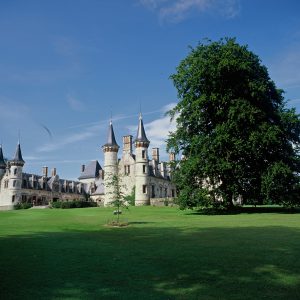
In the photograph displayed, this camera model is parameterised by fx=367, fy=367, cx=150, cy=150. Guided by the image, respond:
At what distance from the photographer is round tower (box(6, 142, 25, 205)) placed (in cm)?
7231

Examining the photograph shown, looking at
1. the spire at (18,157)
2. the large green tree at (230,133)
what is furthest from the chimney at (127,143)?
the large green tree at (230,133)

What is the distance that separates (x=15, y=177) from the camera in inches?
2854

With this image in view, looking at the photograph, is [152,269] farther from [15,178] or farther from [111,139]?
[15,178]

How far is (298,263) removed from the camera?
9133 millimetres

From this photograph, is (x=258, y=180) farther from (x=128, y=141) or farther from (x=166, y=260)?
(x=128, y=141)

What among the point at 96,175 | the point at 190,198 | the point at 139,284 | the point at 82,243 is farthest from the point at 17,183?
the point at 139,284

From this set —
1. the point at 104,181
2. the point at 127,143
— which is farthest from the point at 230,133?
the point at 104,181

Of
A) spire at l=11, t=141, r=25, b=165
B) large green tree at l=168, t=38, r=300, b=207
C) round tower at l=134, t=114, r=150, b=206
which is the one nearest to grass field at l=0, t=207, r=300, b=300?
large green tree at l=168, t=38, r=300, b=207

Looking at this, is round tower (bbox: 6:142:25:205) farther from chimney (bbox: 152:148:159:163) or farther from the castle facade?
chimney (bbox: 152:148:159:163)

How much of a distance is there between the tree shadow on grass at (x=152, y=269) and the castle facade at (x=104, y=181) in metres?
41.0

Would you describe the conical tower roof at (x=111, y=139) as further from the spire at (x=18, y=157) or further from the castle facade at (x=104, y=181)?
the spire at (x=18, y=157)

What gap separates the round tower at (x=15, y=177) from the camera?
7231 centimetres

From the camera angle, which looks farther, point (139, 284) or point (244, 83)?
point (244, 83)

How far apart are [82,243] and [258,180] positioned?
24252 mm
